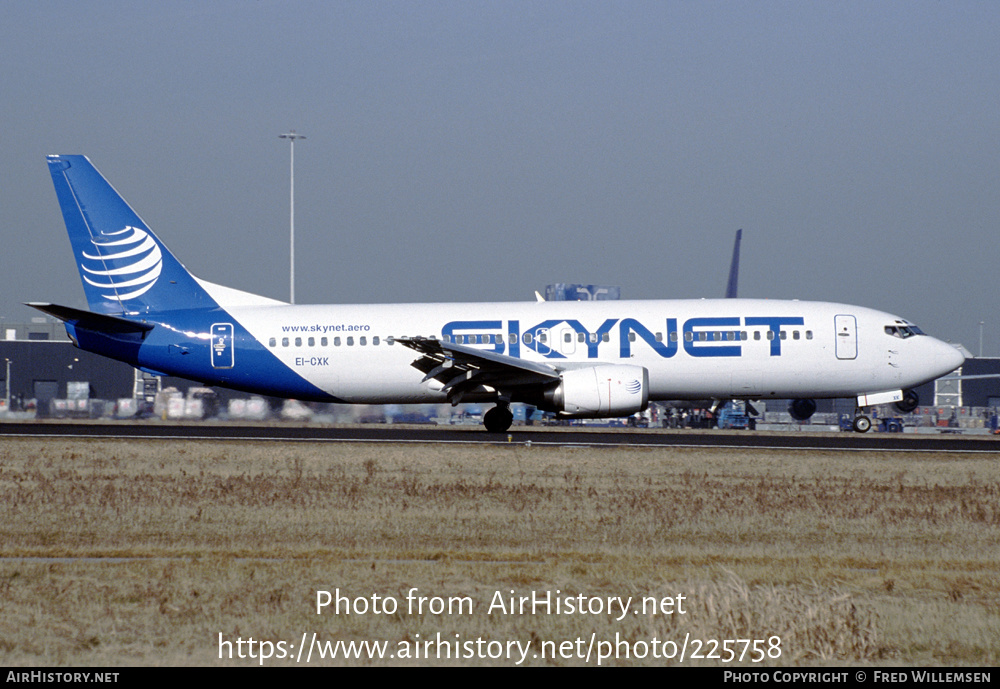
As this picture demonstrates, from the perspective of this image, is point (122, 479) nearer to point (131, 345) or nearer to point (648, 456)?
point (648, 456)

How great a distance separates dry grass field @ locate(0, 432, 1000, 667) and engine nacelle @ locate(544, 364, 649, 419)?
201 inches

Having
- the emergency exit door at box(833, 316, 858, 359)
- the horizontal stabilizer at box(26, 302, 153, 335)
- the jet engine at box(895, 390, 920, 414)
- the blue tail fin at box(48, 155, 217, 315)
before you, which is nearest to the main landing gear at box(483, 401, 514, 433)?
the blue tail fin at box(48, 155, 217, 315)

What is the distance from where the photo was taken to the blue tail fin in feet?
113

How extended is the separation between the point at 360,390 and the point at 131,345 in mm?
7100

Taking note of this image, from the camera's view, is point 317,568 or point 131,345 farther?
point 131,345

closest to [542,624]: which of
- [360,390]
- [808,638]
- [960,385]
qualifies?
[808,638]

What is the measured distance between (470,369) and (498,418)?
238 centimetres

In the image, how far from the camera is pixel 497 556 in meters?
13.4

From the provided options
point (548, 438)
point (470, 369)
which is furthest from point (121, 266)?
point (548, 438)

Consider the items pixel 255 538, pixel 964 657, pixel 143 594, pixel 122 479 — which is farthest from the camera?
pixel 122 479

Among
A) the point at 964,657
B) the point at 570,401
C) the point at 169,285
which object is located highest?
the point at 169,285

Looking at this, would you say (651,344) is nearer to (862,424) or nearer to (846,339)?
(846,339)

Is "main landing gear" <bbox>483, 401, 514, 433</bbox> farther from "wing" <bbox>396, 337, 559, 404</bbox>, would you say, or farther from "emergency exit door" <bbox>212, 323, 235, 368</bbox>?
"emergency exit door" <bbox>212, 323, 235, 368</bbox>

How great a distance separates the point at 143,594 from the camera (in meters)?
10.7
